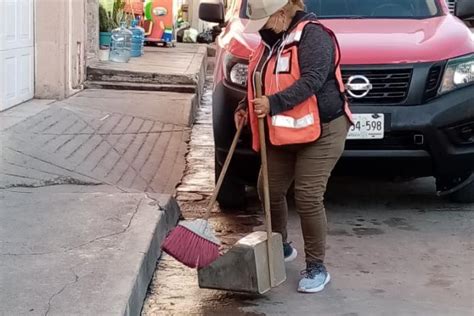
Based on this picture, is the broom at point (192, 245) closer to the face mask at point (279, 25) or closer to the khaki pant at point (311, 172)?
the khaki pant at point (311, 172)

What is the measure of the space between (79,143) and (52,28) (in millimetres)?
2787

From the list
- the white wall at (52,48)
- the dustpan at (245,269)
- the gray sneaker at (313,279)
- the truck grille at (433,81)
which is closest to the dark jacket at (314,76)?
the dustpan at (245,269)

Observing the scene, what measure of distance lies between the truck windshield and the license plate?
1.26m

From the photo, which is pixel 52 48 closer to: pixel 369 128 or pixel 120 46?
pixel 120 46

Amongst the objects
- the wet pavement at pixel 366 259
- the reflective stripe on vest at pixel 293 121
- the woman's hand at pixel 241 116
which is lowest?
the wet pavement at pixel 366 259

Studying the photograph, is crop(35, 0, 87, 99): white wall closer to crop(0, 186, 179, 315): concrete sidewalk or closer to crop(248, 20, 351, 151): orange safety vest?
crop(0, 186, 179, 315): concrete sidewalk

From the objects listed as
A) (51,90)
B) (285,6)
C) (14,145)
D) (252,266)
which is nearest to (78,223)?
(252,266)

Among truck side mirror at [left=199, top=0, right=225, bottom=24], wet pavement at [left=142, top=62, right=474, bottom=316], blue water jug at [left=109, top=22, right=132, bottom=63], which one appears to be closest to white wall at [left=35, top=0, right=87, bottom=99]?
blue water jug at [left=109, top=22, right=132, bottom=63]

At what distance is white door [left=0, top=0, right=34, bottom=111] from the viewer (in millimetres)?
8766

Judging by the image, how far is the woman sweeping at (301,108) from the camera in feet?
14.4

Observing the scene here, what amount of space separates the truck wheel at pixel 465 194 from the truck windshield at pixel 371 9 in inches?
53.6

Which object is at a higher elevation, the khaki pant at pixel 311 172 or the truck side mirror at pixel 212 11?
the truck side mirror at pixel 212 11

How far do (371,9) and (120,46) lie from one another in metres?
7.24

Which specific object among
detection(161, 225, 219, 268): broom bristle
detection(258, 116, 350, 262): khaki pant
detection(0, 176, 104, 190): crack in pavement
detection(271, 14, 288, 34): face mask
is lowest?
detection(0, 176, 104, 190): crack in pavement
